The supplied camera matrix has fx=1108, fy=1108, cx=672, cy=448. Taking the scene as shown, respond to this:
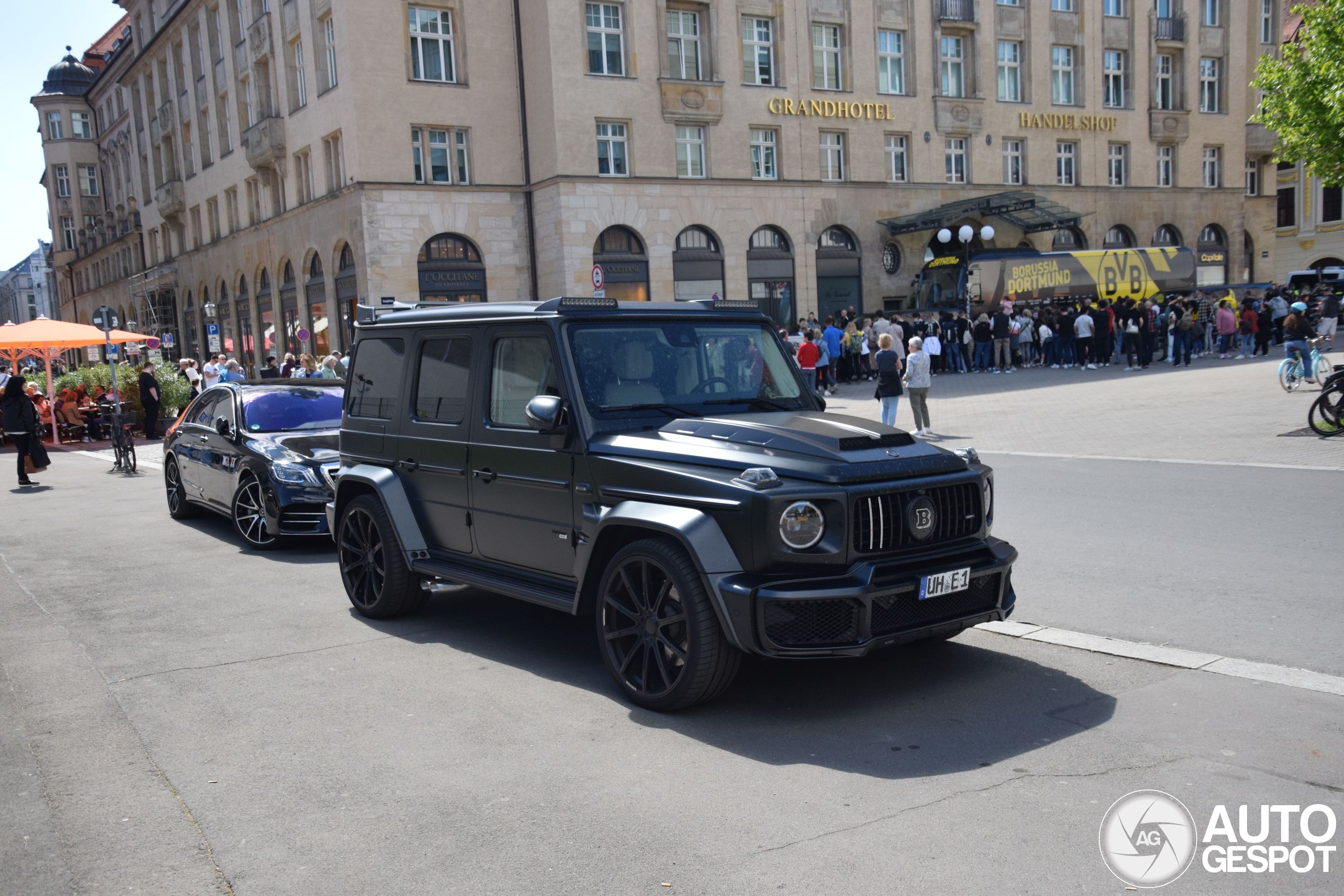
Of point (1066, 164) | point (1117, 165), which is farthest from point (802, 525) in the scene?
point (1117, 165)

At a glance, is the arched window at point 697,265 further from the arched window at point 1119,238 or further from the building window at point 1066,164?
the arched window at point 1119,238

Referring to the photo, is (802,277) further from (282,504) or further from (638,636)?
(638,636)

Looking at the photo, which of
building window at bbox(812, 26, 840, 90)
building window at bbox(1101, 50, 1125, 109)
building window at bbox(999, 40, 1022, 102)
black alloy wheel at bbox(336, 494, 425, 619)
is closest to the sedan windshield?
black alloy wheel at bbox(336, 494, 425, 619)

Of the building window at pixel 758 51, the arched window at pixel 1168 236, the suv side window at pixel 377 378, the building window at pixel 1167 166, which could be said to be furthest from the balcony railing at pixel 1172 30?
the suv side window at pixel 377 378

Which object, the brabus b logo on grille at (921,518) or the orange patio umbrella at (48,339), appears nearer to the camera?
the brabus b logo on grille at (921,518)

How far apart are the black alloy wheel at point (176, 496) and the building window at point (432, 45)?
24.5 metres

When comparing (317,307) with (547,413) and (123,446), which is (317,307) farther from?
(547,413)

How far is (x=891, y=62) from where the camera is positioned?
131ft

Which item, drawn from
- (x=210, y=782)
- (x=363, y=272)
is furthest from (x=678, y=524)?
(x=363, y=272)

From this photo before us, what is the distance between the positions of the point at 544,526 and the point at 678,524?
115cm

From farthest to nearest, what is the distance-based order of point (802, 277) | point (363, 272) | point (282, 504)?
point (802, 277)
point (363, 272)
point (282, 504)

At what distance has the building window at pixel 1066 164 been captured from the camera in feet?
144

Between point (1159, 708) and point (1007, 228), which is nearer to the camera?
point (1159, 708)

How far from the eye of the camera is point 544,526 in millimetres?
5688
